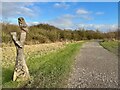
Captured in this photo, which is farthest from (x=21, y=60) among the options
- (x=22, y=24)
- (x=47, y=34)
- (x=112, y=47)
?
(x=47, y=34)

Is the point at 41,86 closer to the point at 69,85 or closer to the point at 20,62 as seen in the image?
the point at 69,85

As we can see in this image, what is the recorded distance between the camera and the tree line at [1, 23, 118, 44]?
36.7m

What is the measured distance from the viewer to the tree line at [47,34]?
36.7 m

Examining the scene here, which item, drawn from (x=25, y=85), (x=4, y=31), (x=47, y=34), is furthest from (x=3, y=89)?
(x=47, y=34)

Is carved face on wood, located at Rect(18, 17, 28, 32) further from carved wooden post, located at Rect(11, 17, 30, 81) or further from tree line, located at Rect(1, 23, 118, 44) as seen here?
tree line, located at Rect(1, 23, 118, 44)

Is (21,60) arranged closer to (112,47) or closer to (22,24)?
(22,24)

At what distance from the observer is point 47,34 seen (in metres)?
52.1

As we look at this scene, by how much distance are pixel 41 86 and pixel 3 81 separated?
262 cm

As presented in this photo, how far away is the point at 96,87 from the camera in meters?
8.80

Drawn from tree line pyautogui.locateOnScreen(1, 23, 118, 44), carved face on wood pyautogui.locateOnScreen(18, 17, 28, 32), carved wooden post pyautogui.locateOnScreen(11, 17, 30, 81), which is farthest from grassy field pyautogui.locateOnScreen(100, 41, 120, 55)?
carved face on wood pyautogui.locateOnScreen(18, 17, 28, 32)

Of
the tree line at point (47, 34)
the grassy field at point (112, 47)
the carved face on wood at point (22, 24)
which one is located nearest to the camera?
the carved face on wood at point (22, 24)

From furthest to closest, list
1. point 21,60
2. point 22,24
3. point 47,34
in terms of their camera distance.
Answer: point 47,34 < point 21,60 < point 22,24

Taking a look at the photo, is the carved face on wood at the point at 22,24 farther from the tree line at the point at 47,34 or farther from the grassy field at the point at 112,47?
the grassy field at the point at 112,47

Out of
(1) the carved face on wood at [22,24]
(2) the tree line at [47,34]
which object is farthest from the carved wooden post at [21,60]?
(2) the tree line at [47,34]
